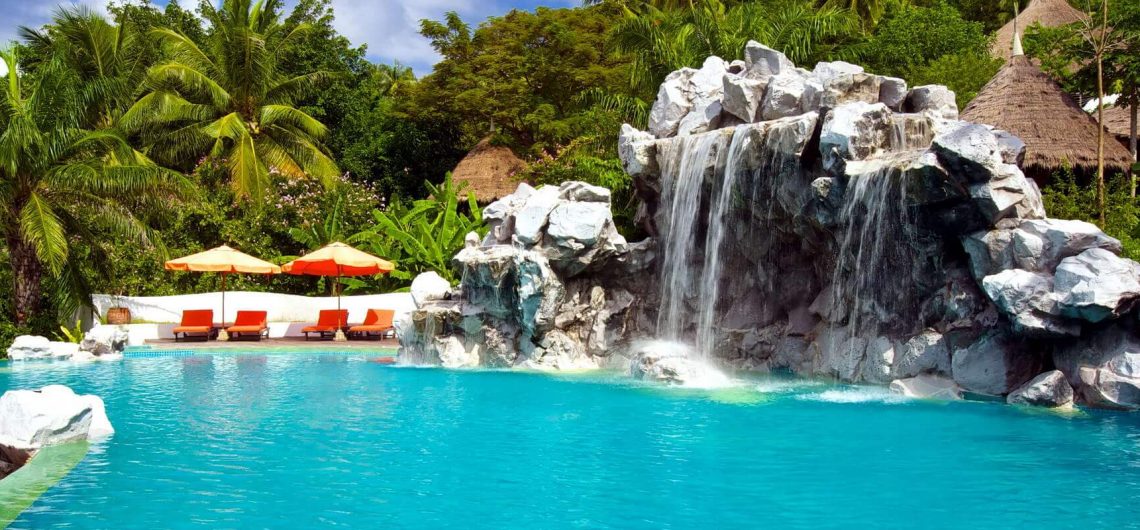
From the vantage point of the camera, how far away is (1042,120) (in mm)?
22297

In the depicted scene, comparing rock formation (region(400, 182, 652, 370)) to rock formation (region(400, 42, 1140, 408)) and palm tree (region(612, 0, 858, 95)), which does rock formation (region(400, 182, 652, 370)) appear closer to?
rock formation (region(400, 42, 1140, 408))

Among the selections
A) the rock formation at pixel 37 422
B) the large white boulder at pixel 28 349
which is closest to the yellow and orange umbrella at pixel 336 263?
the large white boulder at pixel 28 349

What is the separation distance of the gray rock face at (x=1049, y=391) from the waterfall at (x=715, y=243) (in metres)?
5.70

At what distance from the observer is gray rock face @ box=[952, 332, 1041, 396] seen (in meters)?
12.2

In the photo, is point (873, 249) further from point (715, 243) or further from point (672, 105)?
point (672, 105)

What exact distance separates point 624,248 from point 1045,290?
7567mm

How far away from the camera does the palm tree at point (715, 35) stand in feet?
77.2

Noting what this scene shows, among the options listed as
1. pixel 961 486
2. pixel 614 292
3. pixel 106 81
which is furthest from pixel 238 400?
pixel 106 81

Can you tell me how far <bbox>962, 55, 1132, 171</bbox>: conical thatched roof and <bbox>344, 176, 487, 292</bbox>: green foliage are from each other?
46.8 feet

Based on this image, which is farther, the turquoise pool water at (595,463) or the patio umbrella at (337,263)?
the patio umbrella at (337,263)

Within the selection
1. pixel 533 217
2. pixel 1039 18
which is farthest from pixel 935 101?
pixel 1039 18

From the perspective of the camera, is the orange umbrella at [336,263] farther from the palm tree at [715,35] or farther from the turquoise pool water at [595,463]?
the turquoise pool water at [595,463]

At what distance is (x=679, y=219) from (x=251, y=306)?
46.7ft

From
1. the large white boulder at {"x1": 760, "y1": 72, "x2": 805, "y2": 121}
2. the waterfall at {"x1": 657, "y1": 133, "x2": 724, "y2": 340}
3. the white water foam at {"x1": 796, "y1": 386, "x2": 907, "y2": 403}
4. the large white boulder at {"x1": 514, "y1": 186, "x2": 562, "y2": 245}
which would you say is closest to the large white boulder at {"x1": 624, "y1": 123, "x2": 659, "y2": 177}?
the waterfall at {"x1": 657, "y1": 133, "x2": 724, "y2": 340}
